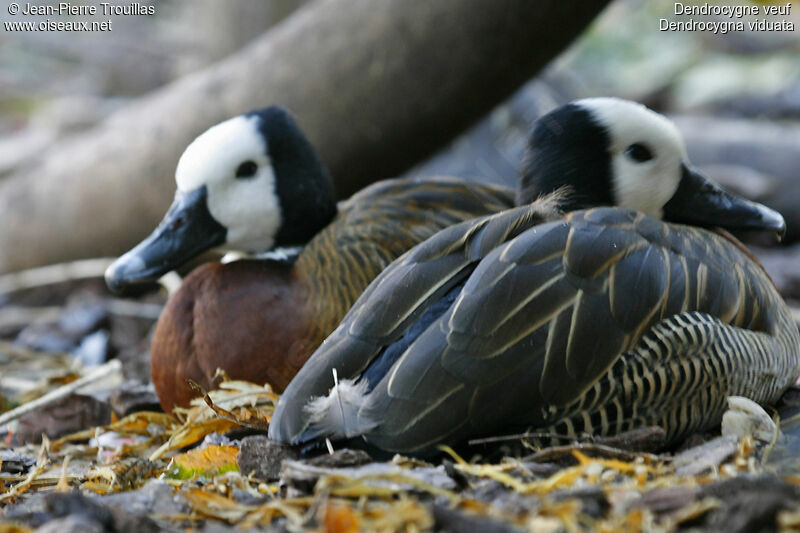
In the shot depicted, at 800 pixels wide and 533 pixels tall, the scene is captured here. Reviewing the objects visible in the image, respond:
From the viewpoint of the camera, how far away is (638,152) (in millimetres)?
3631

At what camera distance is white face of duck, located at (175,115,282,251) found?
408 centimetres

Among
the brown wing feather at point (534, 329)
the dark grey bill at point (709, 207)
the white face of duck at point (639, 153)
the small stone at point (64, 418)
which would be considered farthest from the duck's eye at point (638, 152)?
the small stone at point (64, 418)

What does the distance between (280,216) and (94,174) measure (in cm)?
280

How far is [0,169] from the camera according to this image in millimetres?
9094

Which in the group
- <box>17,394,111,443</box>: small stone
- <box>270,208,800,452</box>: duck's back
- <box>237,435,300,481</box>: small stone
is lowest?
<box>17,394,111,443</box>: small stone

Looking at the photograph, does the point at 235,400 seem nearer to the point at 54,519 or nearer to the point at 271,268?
the point at 271,268

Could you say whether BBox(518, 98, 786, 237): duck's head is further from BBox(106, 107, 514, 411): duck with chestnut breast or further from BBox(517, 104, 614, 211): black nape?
BBox(106, 107, 514, 411): duck with chestnut breast

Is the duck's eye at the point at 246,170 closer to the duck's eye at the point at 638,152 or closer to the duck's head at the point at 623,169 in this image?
the duck's head at the point at 623,169

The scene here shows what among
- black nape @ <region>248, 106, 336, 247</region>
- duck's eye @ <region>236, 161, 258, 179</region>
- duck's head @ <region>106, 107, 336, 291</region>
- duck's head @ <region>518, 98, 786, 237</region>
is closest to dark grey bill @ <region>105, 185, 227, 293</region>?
duck's head @ <region>106, 107, 336, 291</region>

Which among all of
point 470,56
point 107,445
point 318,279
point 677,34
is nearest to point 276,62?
point 470,56

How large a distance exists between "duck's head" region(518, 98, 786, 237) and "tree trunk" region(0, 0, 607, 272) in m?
1.46

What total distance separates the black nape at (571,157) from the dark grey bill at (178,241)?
1.28 metres

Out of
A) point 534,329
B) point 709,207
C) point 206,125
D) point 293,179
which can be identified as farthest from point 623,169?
point 206,125

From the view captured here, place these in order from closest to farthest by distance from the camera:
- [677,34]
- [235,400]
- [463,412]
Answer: [463,412], [235,400], [677,34]
